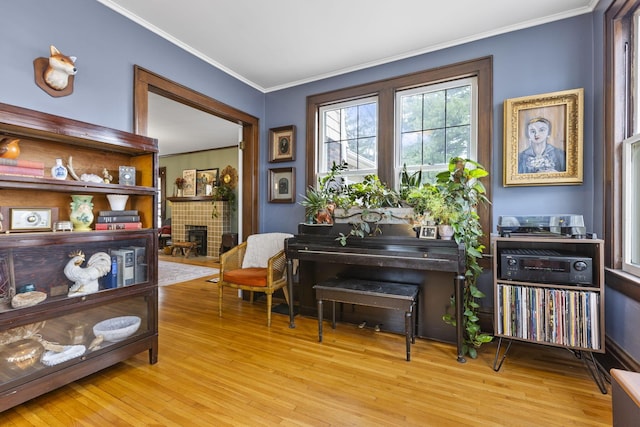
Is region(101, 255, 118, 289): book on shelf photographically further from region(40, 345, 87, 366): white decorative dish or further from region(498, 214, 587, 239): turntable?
region(498, 214, 587, 239): turntable

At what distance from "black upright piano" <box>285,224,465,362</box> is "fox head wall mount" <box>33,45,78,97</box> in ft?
6.73

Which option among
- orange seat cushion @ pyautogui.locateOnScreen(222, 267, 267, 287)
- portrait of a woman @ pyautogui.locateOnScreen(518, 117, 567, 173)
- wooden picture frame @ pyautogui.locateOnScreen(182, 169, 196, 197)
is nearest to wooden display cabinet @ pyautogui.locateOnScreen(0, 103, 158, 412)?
orange seat cushion @ pyautogui.locateOnScreen(222, 267, 267, 287)

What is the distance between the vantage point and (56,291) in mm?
1762

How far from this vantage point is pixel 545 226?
204 centimetres

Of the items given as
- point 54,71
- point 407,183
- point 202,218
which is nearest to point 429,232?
point 407,183

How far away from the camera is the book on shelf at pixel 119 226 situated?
1960mm

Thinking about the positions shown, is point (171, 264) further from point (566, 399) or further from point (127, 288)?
point (566, 399)

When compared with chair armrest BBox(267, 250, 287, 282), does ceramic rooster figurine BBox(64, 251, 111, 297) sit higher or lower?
higher

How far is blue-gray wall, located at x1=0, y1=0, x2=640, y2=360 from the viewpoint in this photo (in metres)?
1.87

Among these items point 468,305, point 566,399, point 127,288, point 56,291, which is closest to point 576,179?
point 468,305

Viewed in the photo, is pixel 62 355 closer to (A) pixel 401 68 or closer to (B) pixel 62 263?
(B) pixel 62 263

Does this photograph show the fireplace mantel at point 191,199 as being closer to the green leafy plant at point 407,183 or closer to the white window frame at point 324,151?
the white window frame at point 324,151

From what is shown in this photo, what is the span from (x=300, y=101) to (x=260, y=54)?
2.55 feet

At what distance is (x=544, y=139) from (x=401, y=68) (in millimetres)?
1504
